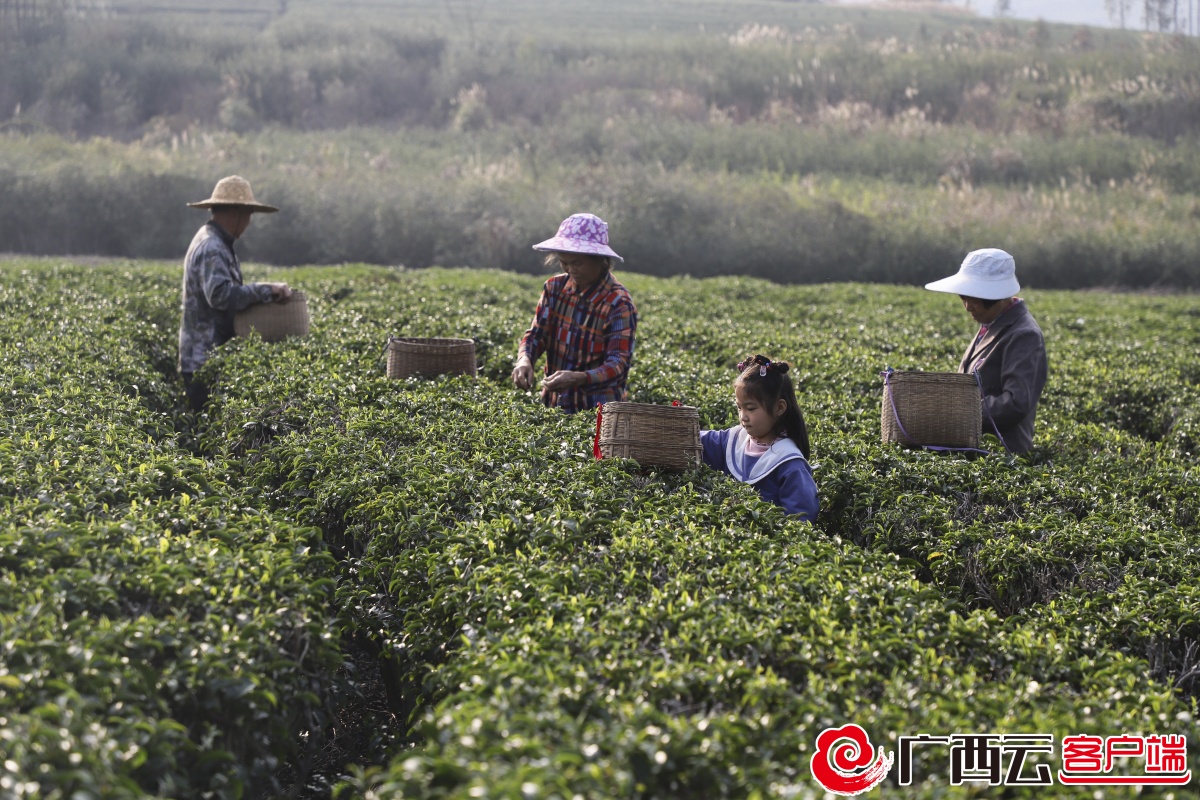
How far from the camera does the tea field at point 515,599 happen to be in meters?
2.77

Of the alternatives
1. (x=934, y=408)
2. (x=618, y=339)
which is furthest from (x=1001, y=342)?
(x=618, y=339)

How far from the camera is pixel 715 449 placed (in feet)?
18.7

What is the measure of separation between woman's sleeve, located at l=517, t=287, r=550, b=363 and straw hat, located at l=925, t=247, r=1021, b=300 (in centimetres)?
233

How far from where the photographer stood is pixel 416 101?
1727 inches

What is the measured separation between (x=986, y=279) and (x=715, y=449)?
6.76 feet

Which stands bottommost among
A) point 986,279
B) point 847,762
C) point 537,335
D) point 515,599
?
point 847,762

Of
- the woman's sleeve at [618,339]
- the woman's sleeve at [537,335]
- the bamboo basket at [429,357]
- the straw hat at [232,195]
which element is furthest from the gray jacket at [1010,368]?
the straw hat at [232,195]

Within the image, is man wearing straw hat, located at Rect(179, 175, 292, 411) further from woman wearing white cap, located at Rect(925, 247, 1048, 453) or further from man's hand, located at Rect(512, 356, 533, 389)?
woman wearing white cap, located at Rect(925, 247, 1048, 453)

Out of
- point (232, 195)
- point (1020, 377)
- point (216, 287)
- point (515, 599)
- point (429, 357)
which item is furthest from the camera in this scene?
point (232, 195)

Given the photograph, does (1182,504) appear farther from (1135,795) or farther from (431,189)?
(431,189)

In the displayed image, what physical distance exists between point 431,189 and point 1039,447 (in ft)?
73.6

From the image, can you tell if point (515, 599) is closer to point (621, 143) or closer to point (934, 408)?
point (934, 408)

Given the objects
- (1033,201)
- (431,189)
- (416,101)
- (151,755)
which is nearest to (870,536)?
(151,755)

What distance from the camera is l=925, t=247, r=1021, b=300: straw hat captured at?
6.24 m
